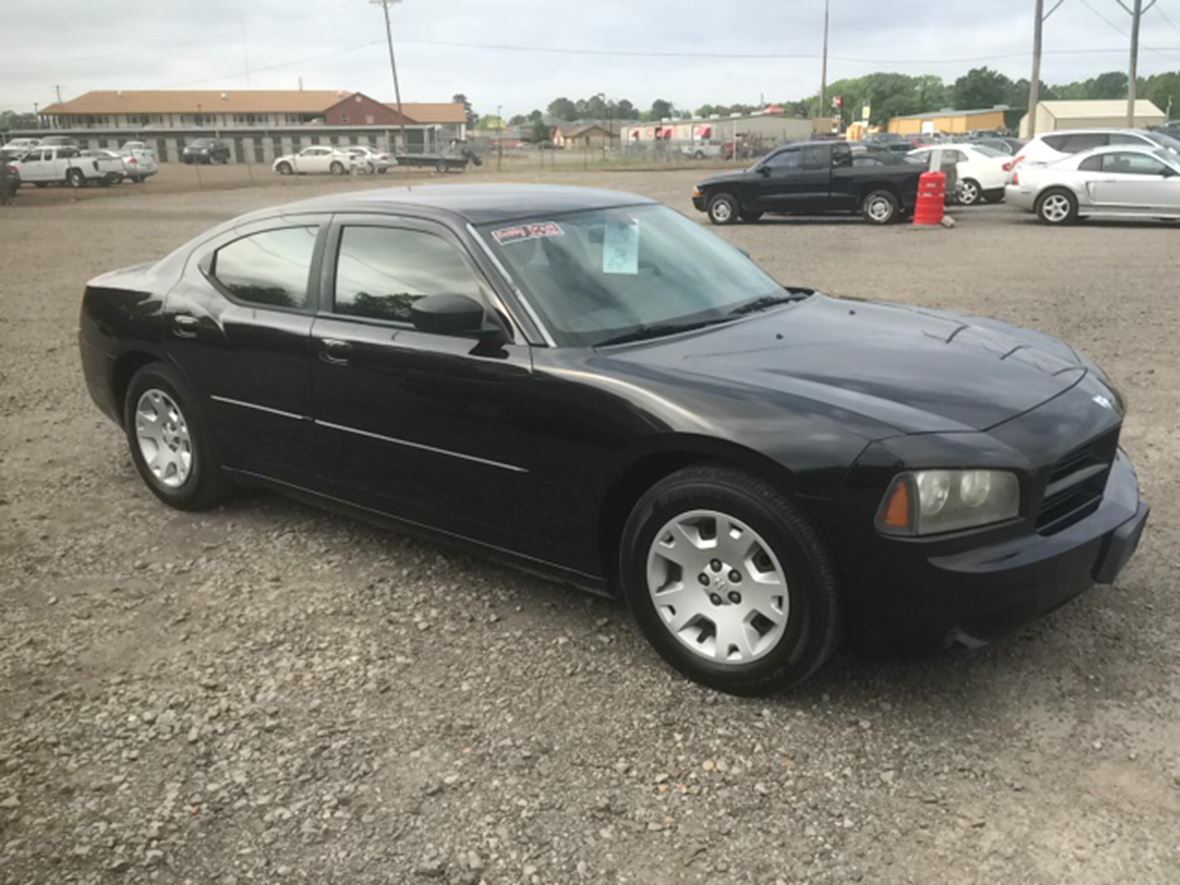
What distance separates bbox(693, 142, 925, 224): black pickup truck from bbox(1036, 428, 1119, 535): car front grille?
16.8 m

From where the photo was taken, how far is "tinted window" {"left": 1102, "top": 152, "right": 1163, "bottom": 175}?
56.4 ft

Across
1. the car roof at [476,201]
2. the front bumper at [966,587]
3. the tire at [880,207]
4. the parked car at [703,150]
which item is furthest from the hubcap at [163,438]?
the parked car at [703,150]

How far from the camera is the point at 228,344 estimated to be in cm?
446

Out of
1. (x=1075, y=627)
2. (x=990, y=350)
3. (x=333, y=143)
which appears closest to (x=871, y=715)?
(x=1075, y=627)

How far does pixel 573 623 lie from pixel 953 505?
4.99 ft

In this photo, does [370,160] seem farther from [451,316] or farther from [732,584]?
[732,584]

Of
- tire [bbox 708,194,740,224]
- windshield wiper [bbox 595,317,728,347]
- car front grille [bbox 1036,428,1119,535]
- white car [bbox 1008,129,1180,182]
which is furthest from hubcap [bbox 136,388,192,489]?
white car [bbox 1008,129,1180,182]

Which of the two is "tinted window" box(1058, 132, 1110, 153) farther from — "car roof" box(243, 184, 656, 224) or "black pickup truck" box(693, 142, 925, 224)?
"car roof" box(243, 184, 656, 224)

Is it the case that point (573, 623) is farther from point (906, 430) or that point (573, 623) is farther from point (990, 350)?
point (990, 350)

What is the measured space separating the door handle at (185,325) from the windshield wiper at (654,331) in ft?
7.14

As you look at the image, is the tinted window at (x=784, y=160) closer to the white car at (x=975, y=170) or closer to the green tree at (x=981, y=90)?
the white car at (x=975, y=170)

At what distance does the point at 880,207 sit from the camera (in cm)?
1923

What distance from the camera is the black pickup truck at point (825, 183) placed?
1900 cm

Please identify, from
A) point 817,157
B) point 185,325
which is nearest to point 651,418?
point 185,325
